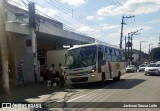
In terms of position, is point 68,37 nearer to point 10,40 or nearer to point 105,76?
point 10,40

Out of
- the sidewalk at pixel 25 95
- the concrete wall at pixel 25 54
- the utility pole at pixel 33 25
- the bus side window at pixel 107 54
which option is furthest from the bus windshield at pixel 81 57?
the concrete wall at pixel 25 54

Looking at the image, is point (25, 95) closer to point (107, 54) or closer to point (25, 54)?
point (107, 54)

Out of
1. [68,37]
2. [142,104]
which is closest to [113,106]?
[142,104]

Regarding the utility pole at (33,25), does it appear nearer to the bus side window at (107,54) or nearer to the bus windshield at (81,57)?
the bus windshield at (81,57)

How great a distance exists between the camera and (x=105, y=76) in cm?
2492

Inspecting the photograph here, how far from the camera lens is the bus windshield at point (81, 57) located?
76.4 ft

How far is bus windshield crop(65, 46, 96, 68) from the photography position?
2330cm

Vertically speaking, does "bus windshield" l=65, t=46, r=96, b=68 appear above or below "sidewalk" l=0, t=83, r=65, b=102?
above

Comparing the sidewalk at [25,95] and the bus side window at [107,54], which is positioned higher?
the bus side window at [107,54]

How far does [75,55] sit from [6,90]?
19.5 ft

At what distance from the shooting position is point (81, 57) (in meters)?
23.6

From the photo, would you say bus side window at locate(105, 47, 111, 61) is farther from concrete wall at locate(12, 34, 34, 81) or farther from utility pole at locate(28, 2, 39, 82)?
concrete wall at locate(12, 34, 34, 81)

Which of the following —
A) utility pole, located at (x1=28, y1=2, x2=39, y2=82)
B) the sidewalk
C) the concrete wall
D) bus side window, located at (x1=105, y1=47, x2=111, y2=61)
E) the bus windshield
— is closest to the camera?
the sidewalk

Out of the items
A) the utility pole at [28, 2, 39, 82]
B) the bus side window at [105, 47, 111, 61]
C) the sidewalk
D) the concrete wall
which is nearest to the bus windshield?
the bus side window at [105, 47, 111, 61]
